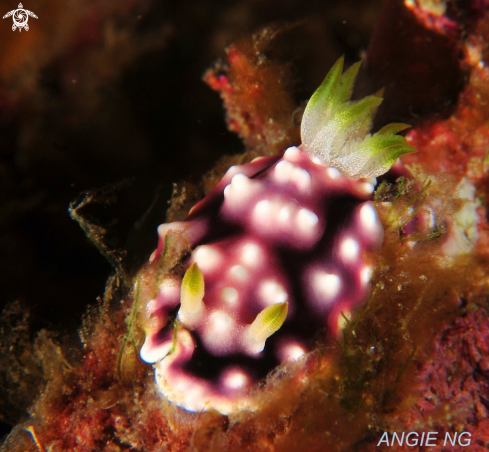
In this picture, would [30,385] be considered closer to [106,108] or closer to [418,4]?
[106,108]

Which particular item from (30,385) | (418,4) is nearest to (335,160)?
(418,4)

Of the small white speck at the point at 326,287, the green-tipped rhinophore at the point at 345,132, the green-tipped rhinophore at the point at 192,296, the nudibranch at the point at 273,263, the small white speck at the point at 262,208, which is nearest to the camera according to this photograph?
the green-tipped rhinophore at the point at 192,296

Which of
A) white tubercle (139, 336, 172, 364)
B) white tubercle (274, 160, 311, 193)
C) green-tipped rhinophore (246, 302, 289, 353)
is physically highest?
white tubercle (274, 160, 311, 193)

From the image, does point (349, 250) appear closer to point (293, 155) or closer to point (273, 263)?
point (273, 263)

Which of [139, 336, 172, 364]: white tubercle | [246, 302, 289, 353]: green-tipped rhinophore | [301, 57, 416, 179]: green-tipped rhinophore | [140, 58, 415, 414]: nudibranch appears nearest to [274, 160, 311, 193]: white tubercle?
[140, 58, 415, 414]: nudibranch

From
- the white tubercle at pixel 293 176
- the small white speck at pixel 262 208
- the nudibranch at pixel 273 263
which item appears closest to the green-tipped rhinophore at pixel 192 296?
the nudibranch at pixel 273 263

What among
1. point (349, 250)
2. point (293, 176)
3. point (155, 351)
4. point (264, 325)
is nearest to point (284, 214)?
point (293, 176)

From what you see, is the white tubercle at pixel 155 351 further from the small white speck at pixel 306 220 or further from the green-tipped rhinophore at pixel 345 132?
the green-tipped rhinophore at pixel 345 132

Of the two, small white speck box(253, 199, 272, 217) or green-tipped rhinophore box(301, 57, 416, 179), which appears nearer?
small white speck box(253, 199, 272, 217)

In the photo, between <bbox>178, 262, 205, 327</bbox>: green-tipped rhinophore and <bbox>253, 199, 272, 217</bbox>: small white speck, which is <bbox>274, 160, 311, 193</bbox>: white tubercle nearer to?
<bbox>253, 199, 272, 217</bbox>: small white speck
